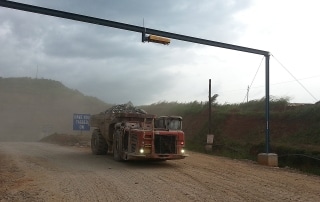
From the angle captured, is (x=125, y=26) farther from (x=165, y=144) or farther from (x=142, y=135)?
(x=165, y=144)

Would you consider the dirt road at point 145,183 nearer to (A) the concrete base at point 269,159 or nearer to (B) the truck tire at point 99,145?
(A) the concrete base at point 269,159

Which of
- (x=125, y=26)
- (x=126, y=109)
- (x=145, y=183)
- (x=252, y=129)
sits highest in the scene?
(x=125, y=26)

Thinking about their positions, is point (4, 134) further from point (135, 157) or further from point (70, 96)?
point (135, 157)

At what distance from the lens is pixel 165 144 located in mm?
16203

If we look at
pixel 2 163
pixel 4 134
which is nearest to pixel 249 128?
pixel 2 163

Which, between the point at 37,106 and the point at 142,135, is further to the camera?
the point at 37,106

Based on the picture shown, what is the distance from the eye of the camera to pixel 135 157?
15.9 metres

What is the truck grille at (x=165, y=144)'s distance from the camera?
52.5ft

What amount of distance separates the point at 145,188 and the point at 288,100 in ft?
75.4

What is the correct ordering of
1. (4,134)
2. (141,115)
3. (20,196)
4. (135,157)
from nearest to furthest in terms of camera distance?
1. (20,196)
2. (135,157)
3. (141,115)
4. (4,134)

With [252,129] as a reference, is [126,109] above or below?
above

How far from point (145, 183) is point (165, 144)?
460 cm

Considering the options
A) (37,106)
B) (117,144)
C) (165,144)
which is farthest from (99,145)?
(37,106)

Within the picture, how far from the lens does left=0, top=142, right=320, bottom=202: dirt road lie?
980cm
